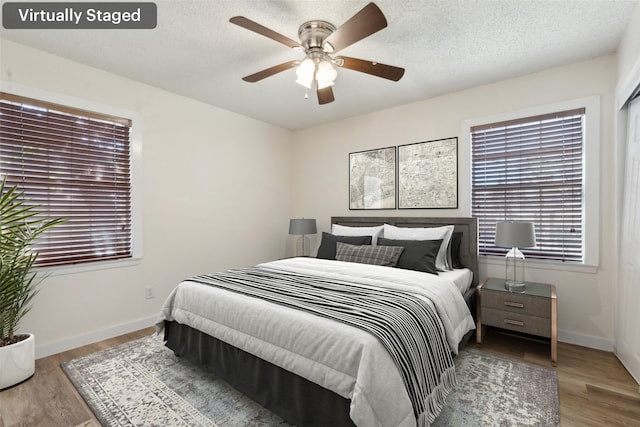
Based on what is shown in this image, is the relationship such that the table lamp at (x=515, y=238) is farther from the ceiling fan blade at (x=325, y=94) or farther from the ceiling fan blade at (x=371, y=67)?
the ceiling fan blade at (x=325, y=94)

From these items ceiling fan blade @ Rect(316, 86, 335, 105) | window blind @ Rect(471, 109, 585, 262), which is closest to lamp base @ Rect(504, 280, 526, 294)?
window blind @ Rect(471, 109, 585, 262)

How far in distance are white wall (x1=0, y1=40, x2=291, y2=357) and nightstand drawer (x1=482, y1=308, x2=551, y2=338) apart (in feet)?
9.99

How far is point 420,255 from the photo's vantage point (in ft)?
9.55

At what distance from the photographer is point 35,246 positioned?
2.58 meters

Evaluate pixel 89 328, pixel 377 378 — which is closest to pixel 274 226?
pixel 89 328

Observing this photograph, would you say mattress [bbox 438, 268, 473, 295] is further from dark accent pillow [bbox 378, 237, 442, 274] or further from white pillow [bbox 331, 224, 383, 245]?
white pillow [bbox 331, 224, 383, 245]

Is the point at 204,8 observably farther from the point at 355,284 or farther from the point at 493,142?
the point at 493,142

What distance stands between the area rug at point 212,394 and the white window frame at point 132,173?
0.82 meters

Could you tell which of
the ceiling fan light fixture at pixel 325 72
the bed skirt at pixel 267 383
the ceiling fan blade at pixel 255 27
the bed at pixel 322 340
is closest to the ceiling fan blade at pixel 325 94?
the ceiling fan light fixture at pixel 325 72

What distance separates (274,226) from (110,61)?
9.31ft

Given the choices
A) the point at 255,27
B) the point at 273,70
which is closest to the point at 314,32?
the point at 273,70

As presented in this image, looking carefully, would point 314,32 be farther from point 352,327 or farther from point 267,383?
point 267,383

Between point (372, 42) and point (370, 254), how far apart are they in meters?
1.95

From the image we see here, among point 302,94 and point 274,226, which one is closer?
point 302,94
